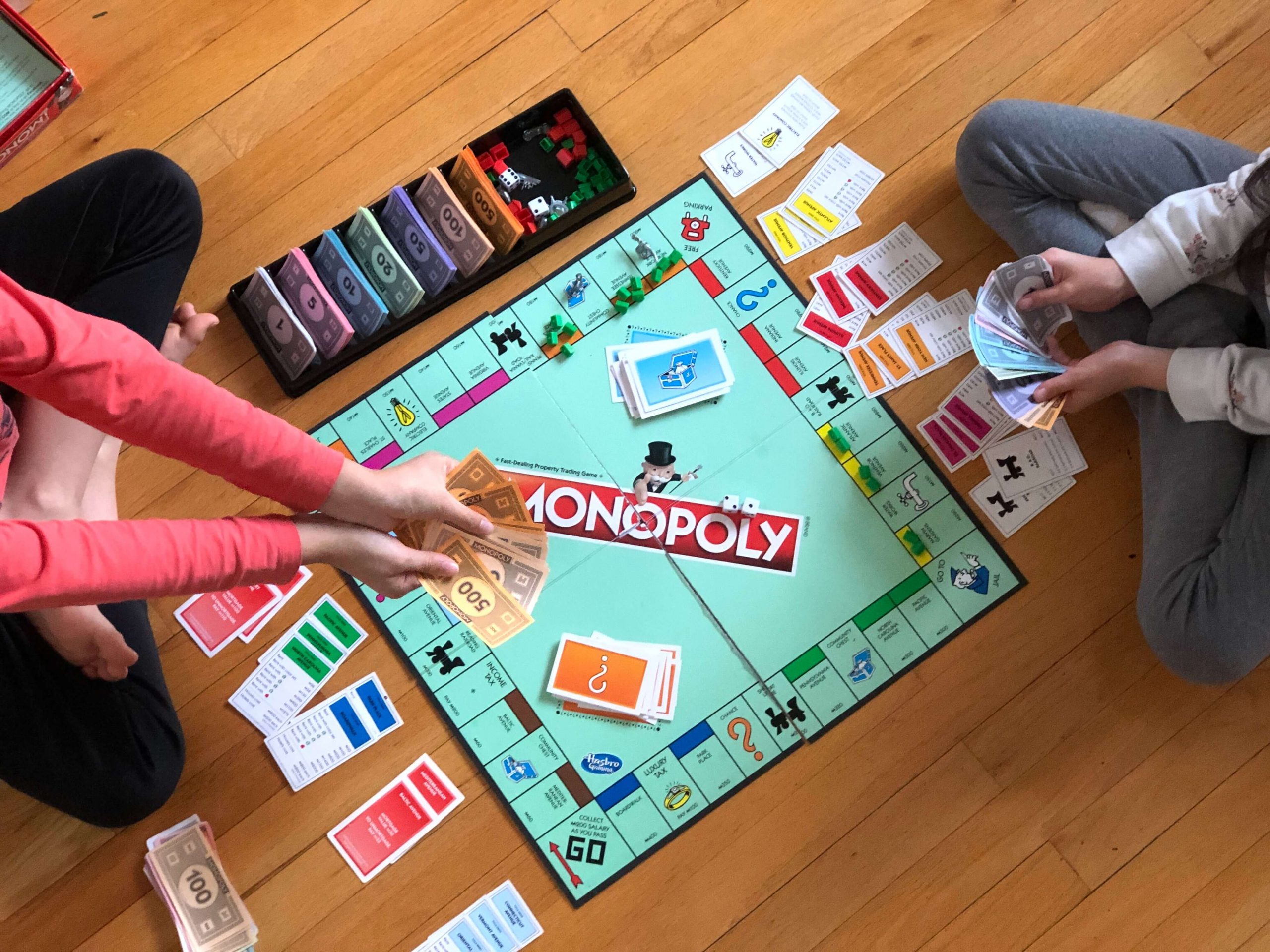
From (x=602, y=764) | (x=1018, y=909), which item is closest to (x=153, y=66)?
(x=602, y=764)

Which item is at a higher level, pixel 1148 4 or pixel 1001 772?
pixel 1148 4

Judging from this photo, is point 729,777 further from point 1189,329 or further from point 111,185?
point 111,185

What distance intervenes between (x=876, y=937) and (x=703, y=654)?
1.63 ft

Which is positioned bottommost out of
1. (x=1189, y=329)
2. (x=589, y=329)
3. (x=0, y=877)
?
(x=1189, y=329)

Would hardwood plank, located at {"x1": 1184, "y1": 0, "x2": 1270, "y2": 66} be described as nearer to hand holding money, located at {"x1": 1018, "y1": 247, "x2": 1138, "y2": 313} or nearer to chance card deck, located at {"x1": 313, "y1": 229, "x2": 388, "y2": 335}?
→ hand holding money, located at {"x1": 1018, "y1": 247, "x2": 1138, "y2": 313}

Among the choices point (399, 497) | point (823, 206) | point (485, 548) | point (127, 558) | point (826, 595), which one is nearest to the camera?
point (127, 558)

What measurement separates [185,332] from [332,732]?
67 centimetres

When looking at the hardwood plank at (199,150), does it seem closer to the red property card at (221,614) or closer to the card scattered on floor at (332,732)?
the red property card at (221,614)

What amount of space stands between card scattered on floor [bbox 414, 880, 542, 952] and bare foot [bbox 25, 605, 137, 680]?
0.61 m

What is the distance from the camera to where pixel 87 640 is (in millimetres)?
1366

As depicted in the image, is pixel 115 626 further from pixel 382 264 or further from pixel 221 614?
pixel 382 264

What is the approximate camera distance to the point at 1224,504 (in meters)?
1.45

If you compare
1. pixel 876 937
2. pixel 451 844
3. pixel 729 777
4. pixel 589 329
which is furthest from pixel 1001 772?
pixel 589 329

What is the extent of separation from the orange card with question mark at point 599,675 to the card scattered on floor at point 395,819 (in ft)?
0.75
